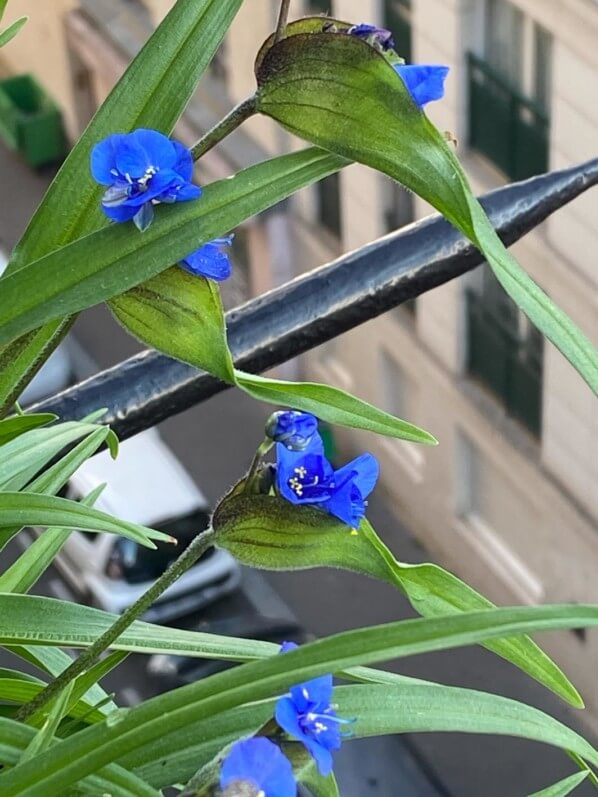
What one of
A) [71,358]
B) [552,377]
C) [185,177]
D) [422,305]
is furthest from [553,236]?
[185,177]

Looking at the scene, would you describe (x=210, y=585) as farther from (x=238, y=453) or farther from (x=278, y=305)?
(x=278, y=305)

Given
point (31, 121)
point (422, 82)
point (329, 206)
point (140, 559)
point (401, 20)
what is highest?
point (31, 121)

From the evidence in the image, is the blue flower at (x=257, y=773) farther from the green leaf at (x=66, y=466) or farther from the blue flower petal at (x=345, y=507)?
the green leaf at (x=66, y=466)

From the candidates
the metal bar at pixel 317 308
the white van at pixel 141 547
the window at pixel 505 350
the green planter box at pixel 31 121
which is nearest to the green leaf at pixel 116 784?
the metal bar at pixel 317 308

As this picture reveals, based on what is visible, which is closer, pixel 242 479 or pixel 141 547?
pixel 242 479

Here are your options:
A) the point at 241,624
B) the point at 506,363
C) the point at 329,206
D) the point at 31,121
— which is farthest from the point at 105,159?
the point at 31,121

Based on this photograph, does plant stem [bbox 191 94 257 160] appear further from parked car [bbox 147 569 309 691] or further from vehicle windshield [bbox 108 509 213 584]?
vehicle windshield [bbox 108 509 213 584]

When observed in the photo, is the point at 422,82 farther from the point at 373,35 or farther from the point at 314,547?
the point at 314,547
